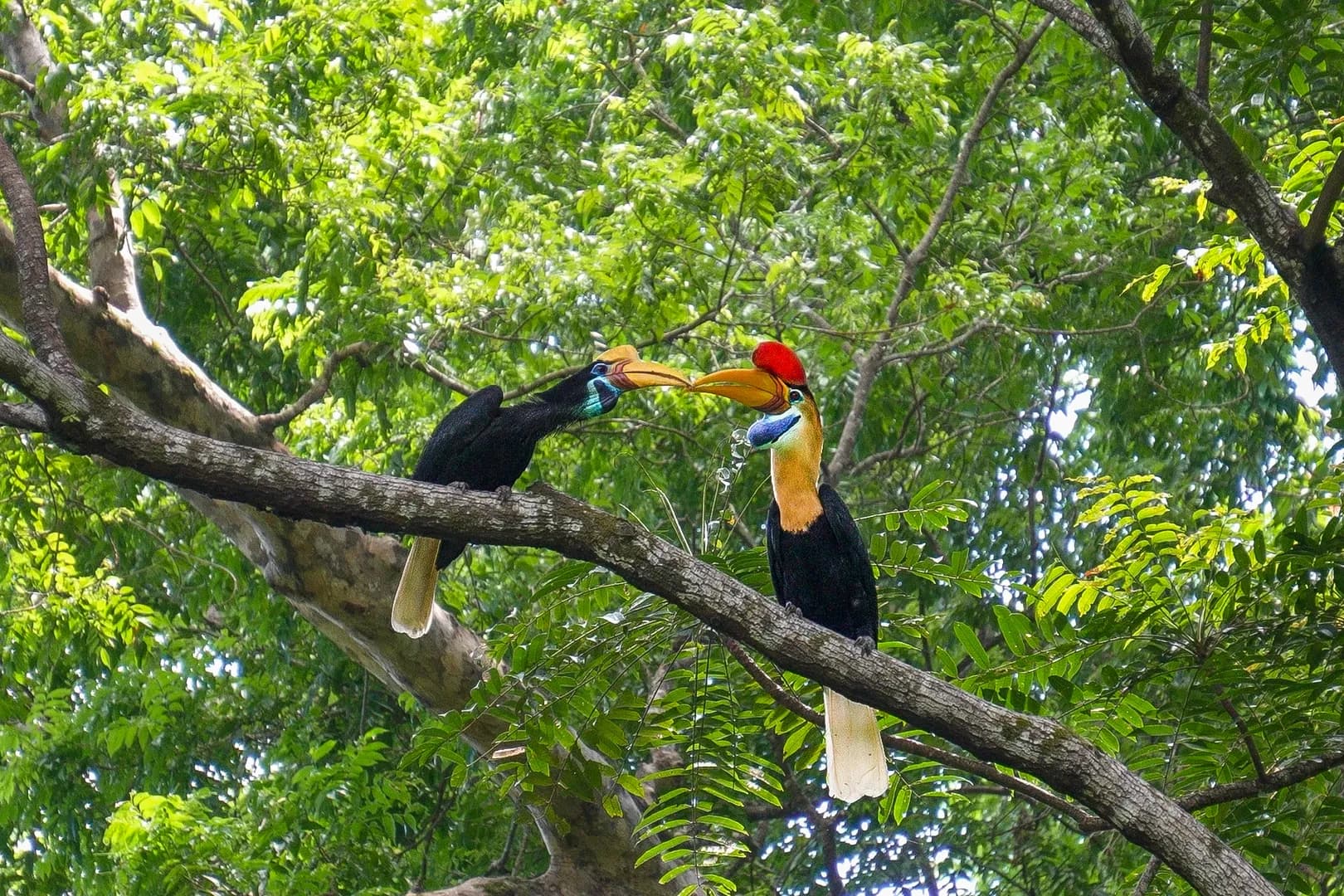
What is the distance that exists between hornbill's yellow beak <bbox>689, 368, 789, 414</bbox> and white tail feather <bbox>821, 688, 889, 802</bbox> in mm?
856

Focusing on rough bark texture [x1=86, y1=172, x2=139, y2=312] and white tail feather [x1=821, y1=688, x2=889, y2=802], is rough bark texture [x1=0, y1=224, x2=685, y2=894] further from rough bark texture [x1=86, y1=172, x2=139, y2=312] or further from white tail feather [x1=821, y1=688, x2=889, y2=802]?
white tail feather [x1=821, y1=688, x2=889, y2=802]

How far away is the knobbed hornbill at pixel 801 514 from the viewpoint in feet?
13.5

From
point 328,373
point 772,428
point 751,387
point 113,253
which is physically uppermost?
point 113,253

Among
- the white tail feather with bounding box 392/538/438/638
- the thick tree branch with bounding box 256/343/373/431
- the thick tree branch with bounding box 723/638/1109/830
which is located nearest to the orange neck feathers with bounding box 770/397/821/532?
the thick tree branch with bounding box 723/638/1109/830

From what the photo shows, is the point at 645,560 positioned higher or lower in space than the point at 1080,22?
lower

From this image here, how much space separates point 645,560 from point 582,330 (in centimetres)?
357

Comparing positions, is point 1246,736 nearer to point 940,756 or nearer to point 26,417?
point 940,756

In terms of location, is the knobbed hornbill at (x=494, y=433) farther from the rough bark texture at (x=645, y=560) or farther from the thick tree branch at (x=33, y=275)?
the thick tree branch at (x=33, y=275)

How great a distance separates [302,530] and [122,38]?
10.4ft

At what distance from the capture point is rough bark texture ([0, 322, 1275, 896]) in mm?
3068

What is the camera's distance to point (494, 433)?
14.6 ft

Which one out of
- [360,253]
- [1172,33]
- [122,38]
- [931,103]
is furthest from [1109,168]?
[122,38]

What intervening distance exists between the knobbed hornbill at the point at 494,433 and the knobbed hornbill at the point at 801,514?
0.26m

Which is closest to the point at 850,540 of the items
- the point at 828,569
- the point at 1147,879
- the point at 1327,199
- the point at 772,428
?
the point at 828,569
